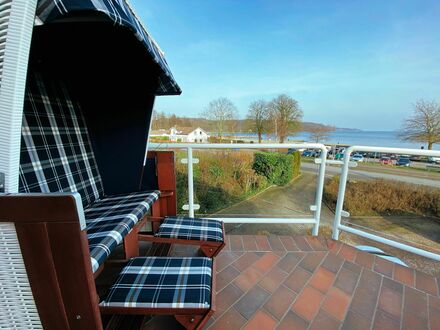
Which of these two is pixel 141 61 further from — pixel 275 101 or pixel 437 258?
pixel 275 101

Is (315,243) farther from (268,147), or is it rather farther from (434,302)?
(268,147)

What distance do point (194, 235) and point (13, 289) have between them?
1.18m

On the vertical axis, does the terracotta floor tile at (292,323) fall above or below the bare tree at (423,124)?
below

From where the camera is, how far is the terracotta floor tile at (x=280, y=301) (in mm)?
1371

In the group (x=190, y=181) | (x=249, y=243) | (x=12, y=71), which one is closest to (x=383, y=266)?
(x=249, y=243)

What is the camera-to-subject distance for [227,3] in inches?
245

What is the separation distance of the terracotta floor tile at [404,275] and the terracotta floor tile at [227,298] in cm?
140

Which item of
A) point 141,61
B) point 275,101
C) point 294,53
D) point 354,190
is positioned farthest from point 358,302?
point 275,101

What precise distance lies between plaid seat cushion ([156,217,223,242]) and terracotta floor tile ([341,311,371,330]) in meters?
1.01

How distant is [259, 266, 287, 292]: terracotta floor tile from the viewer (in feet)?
5.19

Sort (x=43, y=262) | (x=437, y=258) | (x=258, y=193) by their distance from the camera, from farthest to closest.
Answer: (x=258, y=193), (x=437, y=258), (x=43, y=262)

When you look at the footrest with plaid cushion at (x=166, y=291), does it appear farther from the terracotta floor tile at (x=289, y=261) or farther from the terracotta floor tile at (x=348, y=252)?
the terracotta floor tile at (x=348, y=252)

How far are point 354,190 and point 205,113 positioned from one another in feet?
35.7

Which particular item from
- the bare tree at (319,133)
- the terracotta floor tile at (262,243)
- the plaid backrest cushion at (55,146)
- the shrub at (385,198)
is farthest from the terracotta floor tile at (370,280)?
the bare tree at (319,133)
